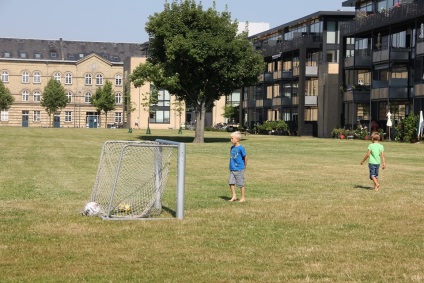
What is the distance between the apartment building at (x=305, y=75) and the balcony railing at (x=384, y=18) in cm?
787

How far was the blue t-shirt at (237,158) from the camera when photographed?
16.5 m

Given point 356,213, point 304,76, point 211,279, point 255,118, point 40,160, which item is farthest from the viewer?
point 255,118

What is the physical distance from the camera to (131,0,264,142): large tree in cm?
5331

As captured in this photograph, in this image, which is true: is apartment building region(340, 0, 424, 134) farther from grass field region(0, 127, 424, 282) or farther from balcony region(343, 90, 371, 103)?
grass field region(0, 127, 424, 282)

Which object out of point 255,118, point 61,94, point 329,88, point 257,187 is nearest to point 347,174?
point 257,187

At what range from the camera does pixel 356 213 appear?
48.8ft

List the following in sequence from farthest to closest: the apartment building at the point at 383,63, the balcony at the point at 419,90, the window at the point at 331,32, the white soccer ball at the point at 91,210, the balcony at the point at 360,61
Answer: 1. the window at the point at 331,32
2. the balcony at the point at 360,61
3. the apartment building at the point at 383,63
4. the balcony at the point at 419,90
5. the white soccer ball at the point at 91,210

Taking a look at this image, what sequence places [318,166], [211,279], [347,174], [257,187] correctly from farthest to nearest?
[318,166] < [347,174] < [257,187] < [211,279]

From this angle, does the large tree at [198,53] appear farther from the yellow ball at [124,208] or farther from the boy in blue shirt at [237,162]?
the yellow ball at [124,208]

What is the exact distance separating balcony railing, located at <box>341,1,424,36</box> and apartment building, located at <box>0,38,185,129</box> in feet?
239

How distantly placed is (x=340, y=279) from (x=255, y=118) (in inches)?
3861

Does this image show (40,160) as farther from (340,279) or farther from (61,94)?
(61,94)

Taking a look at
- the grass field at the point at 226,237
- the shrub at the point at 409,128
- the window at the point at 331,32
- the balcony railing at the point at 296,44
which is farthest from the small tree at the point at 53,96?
the grass field at the point at 226,237

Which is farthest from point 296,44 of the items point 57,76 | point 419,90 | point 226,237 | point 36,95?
point 226,237
